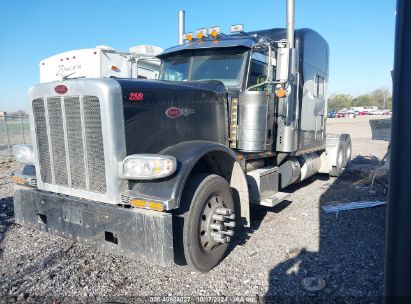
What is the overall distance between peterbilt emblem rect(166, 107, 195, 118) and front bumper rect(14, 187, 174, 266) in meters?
1.17

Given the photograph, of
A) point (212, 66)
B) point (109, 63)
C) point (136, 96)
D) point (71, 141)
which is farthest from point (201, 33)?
point (109, 63)

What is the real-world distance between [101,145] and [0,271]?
Answer: 74.2 inches

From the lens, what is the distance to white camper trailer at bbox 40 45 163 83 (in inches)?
286

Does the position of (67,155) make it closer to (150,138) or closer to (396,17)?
(150,138)

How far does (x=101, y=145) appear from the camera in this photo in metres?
3.10

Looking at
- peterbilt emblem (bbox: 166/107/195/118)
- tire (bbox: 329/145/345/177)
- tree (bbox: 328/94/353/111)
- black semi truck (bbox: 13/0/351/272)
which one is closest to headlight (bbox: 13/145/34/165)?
black semi truck (bbox: 13/0/351/272)

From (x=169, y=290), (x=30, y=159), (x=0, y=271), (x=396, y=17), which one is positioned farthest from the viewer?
(x=30, y=159)

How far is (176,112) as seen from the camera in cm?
368

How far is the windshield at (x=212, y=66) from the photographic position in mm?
4625

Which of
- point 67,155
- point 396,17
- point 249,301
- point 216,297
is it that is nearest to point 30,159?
Result: point 67,155

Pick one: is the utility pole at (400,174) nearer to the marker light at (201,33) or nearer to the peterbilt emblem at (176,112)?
the peterbilt emblem at (176,112)

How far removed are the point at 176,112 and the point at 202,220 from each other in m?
1.23

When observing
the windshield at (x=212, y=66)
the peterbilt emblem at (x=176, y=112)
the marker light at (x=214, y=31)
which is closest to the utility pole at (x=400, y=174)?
the peterbilt emblem at (x=176, y=112)

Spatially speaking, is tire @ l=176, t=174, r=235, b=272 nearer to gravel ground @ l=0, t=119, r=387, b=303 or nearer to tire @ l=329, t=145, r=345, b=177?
gravel ground @ l=0, t=119, r=387, b=303
